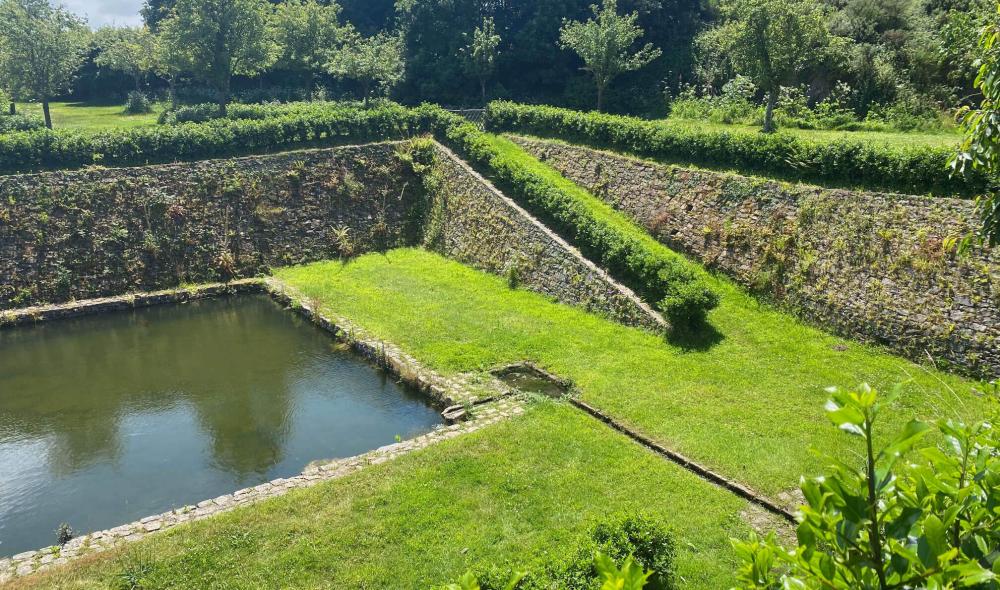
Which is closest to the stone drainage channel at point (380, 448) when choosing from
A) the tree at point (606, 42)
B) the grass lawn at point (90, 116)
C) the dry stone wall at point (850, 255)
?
the dry stone wall at point (850, 255)

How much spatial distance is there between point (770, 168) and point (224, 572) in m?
15.3

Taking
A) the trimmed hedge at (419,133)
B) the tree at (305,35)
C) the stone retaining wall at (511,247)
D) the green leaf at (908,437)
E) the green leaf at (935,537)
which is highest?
the tree at (305,35)

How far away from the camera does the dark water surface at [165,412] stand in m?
12.1

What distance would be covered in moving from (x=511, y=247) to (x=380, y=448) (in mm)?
9871

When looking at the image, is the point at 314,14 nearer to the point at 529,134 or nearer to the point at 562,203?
the point at 529,134

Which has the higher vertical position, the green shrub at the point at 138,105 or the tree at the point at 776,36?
the tree at the point at 776,36

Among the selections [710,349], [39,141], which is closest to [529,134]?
[710,349]

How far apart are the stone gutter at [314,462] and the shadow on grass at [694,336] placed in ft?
13.5

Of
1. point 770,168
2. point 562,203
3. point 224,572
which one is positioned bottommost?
point 224,572

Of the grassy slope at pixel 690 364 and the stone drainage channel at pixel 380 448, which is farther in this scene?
the grassy slope at pixel 690 364

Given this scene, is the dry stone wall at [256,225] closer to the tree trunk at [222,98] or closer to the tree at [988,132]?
the tree trunk at [222,98]

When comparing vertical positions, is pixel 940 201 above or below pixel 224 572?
A: above

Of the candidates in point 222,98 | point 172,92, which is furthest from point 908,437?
point 172,92

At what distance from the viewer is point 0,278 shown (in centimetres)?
1972
